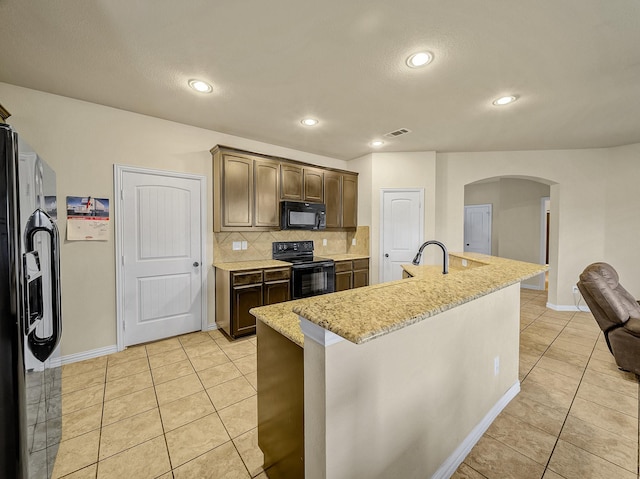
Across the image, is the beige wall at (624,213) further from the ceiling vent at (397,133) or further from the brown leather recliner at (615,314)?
the ceiling vent at (397,133)

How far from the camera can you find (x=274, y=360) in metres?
1.27

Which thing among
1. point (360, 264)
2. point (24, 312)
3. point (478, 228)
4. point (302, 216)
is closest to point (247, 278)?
point (302, 216)

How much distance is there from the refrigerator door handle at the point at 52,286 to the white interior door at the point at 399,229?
3.91m

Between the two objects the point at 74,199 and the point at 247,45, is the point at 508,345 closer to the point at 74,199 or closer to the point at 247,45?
the point at 247,45

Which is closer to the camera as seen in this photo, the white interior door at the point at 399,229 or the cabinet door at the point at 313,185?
the cabinet door at the point at 313,185

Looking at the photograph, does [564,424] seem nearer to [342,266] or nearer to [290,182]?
[342,266]

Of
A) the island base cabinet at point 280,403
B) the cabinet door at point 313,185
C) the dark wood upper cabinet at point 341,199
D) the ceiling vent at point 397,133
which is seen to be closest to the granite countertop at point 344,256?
the dark wood upper cabinet at point 341,199

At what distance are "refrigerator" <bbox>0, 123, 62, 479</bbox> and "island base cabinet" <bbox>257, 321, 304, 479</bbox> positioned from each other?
0.93 m

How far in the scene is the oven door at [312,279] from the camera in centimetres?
355

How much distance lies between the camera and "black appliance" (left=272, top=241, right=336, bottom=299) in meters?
3.57

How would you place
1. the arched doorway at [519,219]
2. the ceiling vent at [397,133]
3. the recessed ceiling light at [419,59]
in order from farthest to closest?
the arched doorway at [519,219]
the ceiling vent at [397,133]
the recessed ceiling light at [419,59]

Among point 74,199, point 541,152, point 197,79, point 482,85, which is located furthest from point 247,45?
point 541,152

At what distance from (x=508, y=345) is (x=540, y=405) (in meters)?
0.54

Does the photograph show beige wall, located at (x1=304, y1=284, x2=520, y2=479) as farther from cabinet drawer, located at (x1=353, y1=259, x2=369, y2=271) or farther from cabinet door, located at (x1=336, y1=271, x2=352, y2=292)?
cabinet drawer, located at (x1=353, y1=259, x2=369, y2=271)
